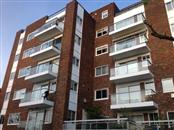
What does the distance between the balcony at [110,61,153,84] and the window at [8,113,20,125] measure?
1164 cm

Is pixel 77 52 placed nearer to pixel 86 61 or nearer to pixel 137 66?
pixel 86 61

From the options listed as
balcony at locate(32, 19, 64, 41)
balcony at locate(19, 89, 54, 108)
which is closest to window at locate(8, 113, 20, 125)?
balcony at locate(19, 89, 54, 108)

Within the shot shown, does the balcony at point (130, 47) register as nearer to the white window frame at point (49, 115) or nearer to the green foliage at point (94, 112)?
the green foliage at point (94, 112)

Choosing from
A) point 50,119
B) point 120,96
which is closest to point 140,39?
point 120,96

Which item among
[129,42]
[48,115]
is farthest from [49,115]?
[129,42]

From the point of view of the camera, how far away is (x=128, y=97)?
731 inches

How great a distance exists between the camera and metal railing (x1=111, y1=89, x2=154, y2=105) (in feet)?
58.2

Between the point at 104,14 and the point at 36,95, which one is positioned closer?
the point at 36,95

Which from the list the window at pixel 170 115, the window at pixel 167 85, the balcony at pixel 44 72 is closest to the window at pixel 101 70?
the balcony at pixel 44 72

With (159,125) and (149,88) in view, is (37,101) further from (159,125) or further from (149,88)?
(159,125)

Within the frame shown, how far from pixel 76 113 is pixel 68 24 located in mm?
10263

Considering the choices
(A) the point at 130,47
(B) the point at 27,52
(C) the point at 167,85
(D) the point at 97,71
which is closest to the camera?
(C) the point at 167,85

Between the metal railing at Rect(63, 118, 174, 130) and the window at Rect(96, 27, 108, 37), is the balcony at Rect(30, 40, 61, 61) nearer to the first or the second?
the window at Rect(96, 27, 108, 37)

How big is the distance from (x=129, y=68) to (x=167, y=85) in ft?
12.5
